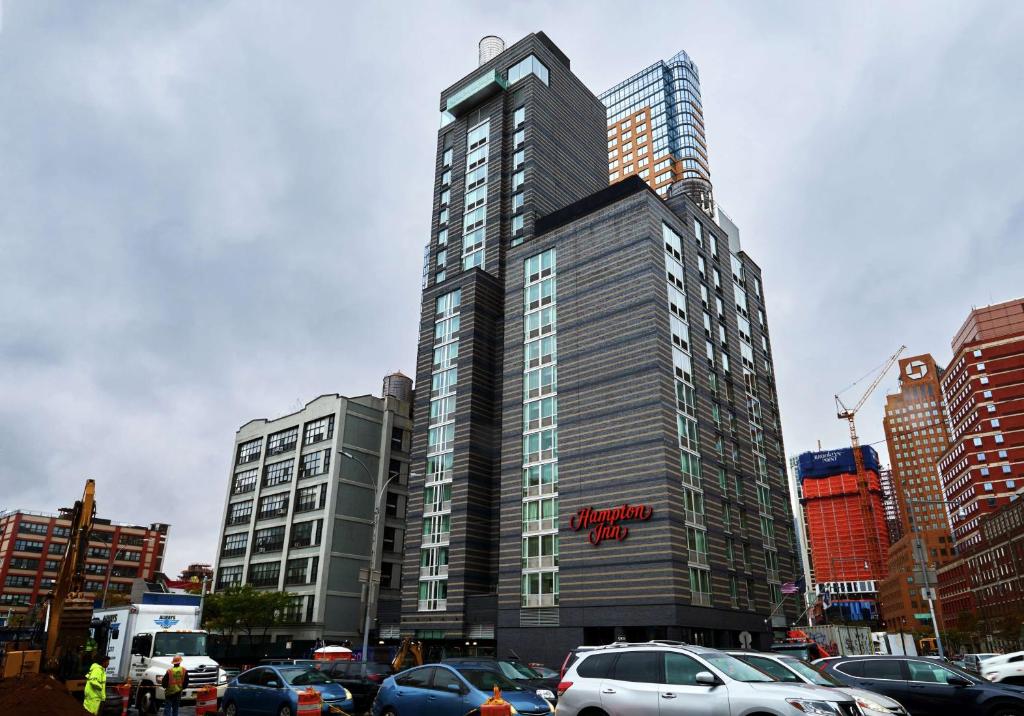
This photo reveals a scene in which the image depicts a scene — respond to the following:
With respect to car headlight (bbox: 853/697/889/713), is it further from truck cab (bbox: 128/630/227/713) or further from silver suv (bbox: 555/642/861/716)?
truck cab (bbox: 128/630/227/713)

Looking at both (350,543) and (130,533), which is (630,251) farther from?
(130,533)

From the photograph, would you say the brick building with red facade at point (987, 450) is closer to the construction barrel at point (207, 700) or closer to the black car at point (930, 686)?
the black car at point (930, 686)

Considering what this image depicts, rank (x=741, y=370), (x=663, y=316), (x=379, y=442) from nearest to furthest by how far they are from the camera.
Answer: (x=663, y=316) → (x=741, y=370) → (x=379, y=442)

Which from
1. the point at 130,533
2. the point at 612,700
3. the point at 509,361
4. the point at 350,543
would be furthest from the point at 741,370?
the point at 130,533

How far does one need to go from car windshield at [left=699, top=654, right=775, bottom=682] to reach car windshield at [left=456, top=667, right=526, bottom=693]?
228 inches

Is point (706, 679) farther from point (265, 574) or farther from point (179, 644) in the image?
point (265, 574)

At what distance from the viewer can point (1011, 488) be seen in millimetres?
115125

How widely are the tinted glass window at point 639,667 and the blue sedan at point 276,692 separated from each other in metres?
9.23

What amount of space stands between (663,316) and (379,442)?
3709cm

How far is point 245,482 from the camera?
80812 mm

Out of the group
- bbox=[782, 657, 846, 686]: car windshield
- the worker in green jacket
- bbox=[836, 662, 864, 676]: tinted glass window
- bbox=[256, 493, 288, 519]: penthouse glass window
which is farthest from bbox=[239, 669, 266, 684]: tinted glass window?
bbox=[256, 493, 288, 519]: penthouse glass window

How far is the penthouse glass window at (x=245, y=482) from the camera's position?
79.7m

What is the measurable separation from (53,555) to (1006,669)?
141 metres

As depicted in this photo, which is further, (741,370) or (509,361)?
(741,370)
